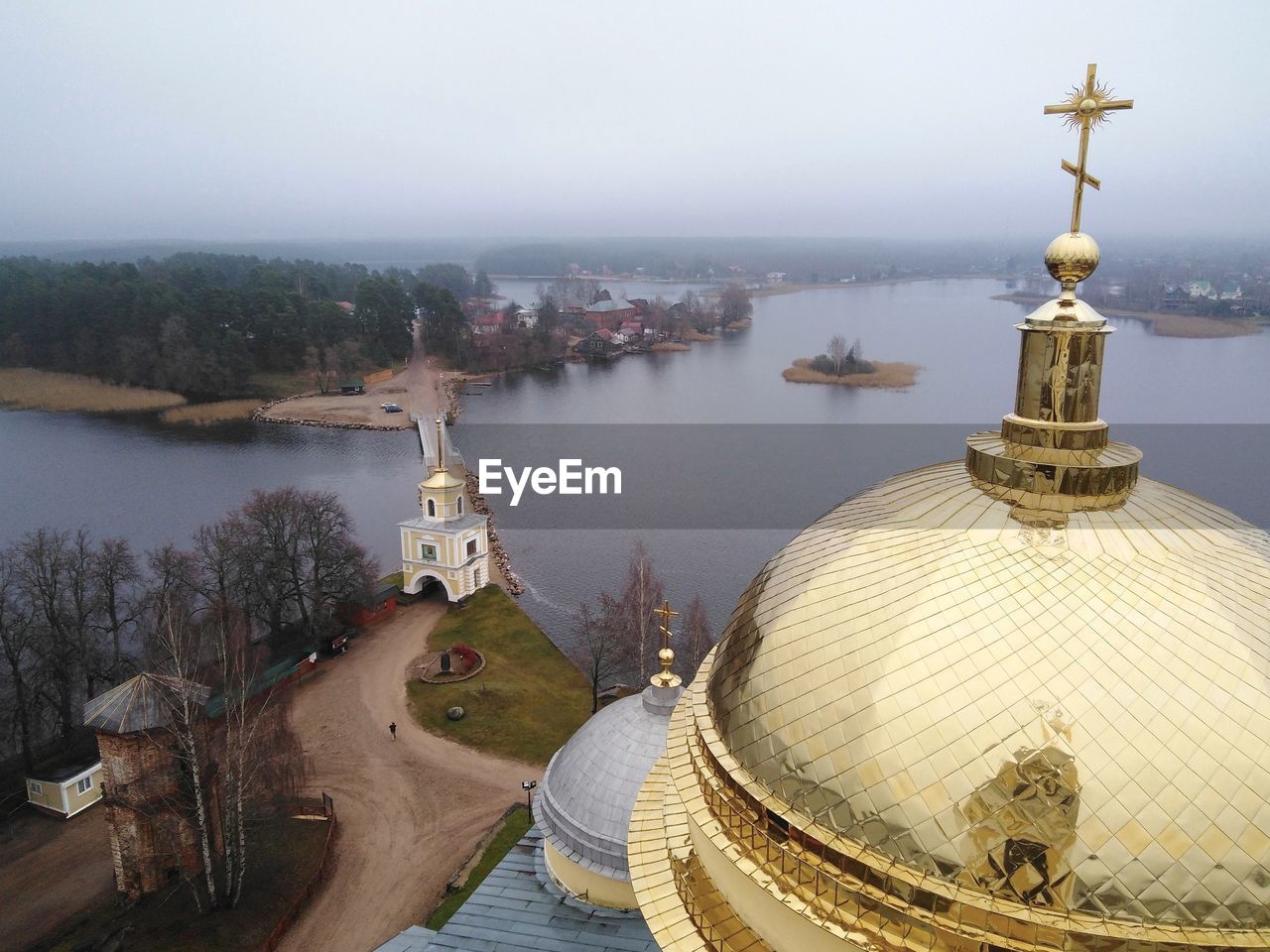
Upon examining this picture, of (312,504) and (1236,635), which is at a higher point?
(1236,635)

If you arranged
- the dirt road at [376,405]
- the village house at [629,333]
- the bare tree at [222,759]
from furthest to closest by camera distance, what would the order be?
the village house at [629,333], the dirt road at [376,405], the bare tree at [222,759]

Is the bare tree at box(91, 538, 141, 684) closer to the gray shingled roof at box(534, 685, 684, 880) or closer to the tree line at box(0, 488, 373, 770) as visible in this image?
the tree line at box(0, 488, 373, 770)

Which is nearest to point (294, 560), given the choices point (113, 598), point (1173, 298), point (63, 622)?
point (113, 598)

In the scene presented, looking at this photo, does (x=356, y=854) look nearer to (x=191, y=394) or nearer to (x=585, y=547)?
(x=585, y=547)

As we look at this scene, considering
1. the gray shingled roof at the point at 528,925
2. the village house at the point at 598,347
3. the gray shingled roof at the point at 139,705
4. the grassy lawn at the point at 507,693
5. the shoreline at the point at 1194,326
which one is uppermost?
the shoreline at the point at 1194,326

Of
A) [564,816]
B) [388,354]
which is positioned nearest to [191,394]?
[388,354]

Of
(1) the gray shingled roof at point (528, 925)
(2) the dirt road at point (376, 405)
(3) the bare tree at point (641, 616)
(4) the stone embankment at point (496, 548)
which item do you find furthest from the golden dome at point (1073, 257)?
(2) the dirt road at point (376, 405)

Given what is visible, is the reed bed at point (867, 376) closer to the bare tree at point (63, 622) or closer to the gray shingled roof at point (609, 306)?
the gray shingled roof at point (609, 306)
